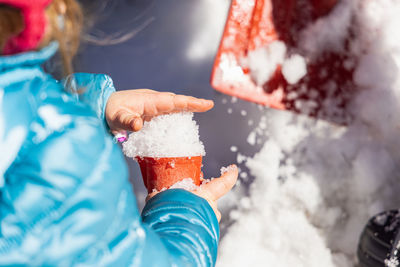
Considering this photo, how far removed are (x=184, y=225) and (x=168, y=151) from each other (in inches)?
→ 6.9

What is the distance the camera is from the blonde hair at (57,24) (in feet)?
0.94

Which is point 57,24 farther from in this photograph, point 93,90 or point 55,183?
point 93,90

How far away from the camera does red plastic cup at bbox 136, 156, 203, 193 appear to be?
545 mm

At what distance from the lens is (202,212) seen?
0.46 metres

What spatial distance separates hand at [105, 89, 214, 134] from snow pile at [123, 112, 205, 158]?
1 centimetres

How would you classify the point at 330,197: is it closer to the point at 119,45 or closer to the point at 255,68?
the point at 255,68

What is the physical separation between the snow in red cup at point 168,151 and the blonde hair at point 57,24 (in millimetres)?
196

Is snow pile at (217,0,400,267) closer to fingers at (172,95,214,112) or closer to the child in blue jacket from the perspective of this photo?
fingers at (172,95,214,112)

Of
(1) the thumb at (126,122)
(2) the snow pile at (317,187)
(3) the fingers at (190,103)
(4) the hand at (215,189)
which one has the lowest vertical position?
(2) the snow pile at (317,187)

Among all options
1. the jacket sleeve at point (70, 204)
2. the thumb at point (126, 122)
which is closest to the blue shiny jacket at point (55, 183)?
the jacket sleeve at point (70, 204)

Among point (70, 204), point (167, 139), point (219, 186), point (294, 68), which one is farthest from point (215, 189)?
point (294, 68)

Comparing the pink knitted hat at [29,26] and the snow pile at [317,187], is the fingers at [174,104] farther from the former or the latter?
the snow pile at [317,187]

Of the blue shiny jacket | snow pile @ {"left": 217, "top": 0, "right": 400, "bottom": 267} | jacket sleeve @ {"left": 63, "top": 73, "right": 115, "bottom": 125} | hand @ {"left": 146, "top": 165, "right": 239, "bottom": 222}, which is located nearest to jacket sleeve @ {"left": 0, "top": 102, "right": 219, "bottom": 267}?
the blue shiny jacket

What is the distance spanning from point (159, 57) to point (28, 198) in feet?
2.43
